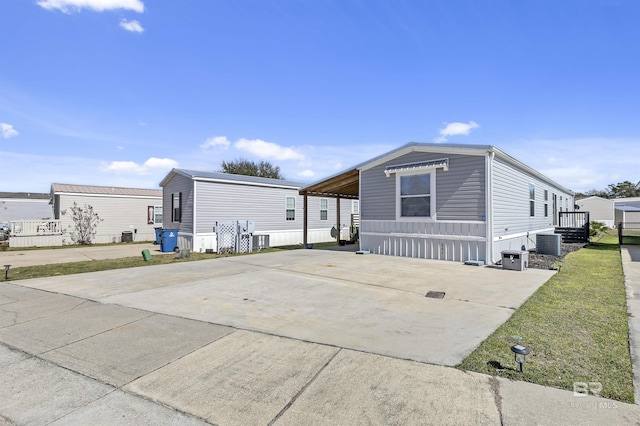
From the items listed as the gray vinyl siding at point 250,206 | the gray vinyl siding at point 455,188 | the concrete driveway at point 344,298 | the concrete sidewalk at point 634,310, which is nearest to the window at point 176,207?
the gray vinyl siding at point 250,206

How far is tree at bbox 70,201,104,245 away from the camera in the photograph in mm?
20141

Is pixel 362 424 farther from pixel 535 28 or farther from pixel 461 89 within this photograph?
pixel 461 89

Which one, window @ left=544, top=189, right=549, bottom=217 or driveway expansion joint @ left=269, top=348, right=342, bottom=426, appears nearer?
driveway expansion joint @ left=269, top=348, right=342, bottom=426

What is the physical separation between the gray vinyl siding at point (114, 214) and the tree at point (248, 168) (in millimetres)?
19648

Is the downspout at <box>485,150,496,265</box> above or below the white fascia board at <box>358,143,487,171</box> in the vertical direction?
below

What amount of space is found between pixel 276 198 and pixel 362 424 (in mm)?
16132

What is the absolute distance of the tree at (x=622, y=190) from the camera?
56.3m

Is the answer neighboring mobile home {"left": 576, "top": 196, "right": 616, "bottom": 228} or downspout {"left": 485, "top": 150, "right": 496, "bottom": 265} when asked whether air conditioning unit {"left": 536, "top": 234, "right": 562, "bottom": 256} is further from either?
neighboring mobile home {"left": 576, "top": 196, "right": 616, "bottom": 228}

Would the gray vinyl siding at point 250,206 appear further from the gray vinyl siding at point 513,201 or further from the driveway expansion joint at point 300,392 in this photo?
the driveway expansion joint at point 300,392

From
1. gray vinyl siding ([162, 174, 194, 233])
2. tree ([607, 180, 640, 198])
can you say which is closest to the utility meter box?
gray vinyl siding ([162, 174, 194, 233])

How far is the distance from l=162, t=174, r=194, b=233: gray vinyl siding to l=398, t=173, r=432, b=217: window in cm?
957

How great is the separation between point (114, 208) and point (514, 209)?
914 inches

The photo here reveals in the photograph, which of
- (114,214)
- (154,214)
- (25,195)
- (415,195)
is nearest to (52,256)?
(114,214)

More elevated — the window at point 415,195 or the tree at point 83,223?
the window at point 415,195
